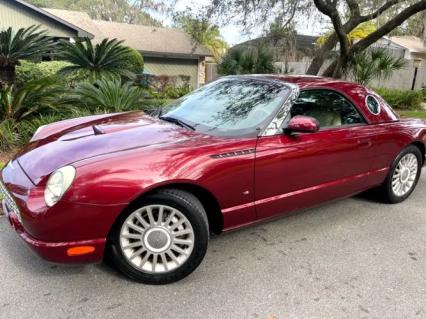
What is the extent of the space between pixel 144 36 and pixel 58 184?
2590 cm

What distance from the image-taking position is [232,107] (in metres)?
3.87

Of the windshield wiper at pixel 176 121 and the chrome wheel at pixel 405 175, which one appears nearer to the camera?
the windshield wiper at pixel 176 121

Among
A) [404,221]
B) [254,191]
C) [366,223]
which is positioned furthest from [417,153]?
[254,191]

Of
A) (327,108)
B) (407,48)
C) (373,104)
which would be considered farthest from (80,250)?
(407,48)

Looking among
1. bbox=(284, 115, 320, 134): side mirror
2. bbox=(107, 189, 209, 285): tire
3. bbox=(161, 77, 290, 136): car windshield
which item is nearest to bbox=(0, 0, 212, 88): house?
bbox=(161, 77, 290, 136): car windshield

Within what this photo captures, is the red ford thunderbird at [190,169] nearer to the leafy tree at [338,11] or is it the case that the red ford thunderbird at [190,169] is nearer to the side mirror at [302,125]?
the side mirror at [302,125]

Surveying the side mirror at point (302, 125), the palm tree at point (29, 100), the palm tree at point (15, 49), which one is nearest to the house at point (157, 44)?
the palm tree at point (15, 49)

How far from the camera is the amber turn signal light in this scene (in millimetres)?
2736

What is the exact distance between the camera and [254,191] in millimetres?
3387

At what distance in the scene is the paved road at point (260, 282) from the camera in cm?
276

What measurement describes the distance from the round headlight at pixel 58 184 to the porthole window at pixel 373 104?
10.5ft

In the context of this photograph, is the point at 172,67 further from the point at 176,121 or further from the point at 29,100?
the point at 176,121

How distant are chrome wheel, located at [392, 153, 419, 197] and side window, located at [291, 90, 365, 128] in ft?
3.06

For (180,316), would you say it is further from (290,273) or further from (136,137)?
(136,137)
